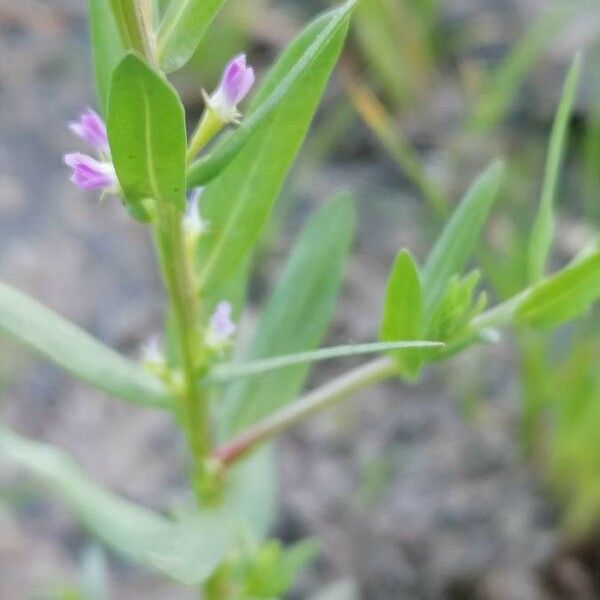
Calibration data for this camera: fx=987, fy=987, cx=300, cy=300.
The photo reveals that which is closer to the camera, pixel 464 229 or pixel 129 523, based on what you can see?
pixel 464 229

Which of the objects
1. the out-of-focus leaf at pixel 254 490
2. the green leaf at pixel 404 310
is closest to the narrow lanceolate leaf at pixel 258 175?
the green leaf at pixel 404 310

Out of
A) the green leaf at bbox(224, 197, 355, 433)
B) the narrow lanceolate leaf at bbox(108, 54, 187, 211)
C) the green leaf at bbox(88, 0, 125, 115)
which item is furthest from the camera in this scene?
the green leaf at bbox(224, 197, 355, 433)

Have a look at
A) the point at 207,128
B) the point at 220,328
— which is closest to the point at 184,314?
the point at 220,328

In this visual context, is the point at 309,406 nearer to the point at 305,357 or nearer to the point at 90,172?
the point at 305,357

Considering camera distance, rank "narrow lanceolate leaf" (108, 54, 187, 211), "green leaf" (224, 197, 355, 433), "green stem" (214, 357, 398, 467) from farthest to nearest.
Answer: "green leaf" (224, 197, 355, 433), "green stem" (214, 357, 398, 467), "narrow lanceolate leaf" (108, 54, 187, 211)

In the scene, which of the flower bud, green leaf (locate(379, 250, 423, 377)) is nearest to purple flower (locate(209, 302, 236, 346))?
the flower bud

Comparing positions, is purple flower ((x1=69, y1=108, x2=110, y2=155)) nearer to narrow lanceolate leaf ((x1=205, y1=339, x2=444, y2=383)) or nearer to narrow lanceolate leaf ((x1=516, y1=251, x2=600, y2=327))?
narrow lanceolate leaf ((x1=205, y1=339, x2=444, y2=383))

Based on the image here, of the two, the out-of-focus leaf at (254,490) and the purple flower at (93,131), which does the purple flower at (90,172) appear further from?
the out-of-focus leaf at (254,490)

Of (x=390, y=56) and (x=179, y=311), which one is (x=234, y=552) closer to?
(x=179, y=311)
